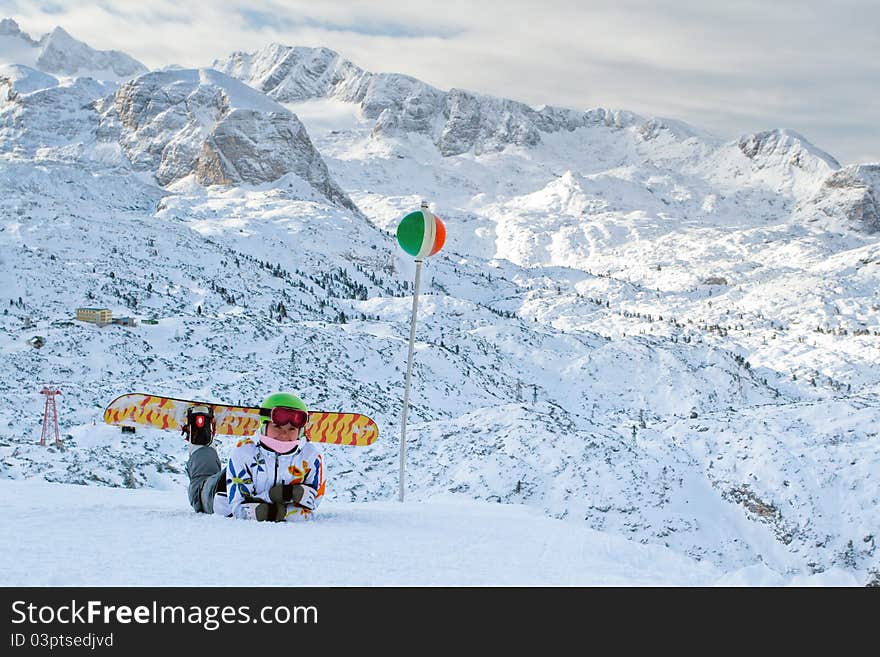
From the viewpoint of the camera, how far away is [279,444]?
38.2 feet

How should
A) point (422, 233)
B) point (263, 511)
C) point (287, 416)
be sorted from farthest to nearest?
1. point (422, 233)
2. point (287, 416)
3. point (263, 511)

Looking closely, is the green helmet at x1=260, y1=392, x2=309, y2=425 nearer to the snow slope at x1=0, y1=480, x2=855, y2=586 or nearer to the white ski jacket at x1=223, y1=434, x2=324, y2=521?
the white ski jacket at x1=223, y1=434, x2=324, y2=521

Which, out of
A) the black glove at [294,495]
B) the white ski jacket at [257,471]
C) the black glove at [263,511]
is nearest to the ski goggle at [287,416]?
the white ski jacket at [257,471]

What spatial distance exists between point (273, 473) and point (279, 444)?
Answer: 0.49 m

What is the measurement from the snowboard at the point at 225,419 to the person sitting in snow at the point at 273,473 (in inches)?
79.1

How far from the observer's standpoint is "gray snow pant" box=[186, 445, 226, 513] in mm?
12289

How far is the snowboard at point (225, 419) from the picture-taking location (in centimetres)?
1445

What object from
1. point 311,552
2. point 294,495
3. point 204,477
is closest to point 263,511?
point 294,495

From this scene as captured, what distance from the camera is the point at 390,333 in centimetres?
9912

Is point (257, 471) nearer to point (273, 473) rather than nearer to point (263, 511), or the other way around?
point (273, 473)

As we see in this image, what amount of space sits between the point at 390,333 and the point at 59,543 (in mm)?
90688

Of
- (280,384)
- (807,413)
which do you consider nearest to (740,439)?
(807,413)

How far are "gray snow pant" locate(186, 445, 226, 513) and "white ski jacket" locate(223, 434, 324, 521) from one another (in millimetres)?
568
